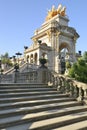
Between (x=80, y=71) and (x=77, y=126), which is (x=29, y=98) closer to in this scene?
(x=77, y=126)

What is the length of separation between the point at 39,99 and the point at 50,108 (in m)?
1.14

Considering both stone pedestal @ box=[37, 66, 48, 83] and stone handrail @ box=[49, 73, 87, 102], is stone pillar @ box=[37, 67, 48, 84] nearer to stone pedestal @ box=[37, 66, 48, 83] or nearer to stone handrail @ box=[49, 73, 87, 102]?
stone pedestal @ box=[37, 66, 48, 83]

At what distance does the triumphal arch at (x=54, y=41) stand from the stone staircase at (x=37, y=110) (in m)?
36.7

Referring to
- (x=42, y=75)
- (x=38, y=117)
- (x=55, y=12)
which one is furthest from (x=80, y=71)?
(x=55, y=12)

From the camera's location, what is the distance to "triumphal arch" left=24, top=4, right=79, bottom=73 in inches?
2001

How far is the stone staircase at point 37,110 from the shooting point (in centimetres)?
727

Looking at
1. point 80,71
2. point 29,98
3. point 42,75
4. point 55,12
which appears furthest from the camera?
point 55,12

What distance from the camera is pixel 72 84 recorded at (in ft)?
39.1

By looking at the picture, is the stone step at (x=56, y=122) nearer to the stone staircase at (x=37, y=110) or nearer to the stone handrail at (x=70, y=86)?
the stone staircase at (x=37, y=110)

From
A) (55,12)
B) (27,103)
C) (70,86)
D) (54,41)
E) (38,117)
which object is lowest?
(38,117)

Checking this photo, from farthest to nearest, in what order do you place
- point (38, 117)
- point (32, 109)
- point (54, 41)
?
1. point (54, 41)
2. point (32, 109)
3. point (38, 117)

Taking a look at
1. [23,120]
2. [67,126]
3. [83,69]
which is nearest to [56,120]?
[67,126]

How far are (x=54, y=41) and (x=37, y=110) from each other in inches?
1798

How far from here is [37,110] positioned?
8.58 metres
